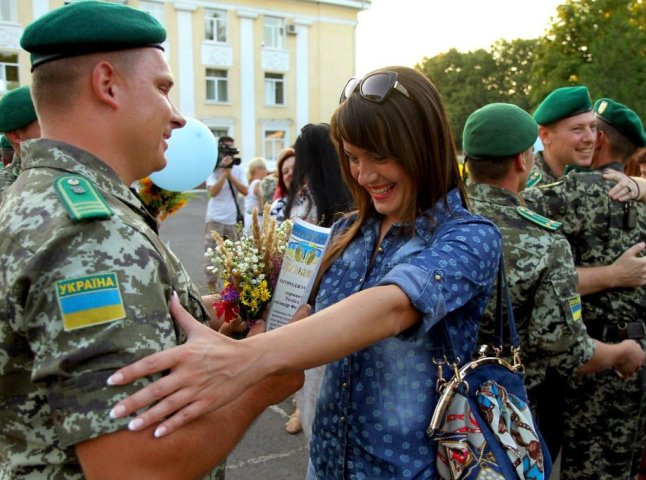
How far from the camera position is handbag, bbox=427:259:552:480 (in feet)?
5.46

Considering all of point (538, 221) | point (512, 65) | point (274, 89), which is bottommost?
point (512, 65)

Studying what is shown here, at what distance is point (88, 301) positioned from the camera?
4.01 ft

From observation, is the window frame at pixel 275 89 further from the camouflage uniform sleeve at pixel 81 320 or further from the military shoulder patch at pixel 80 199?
the camouflage uniform sleeve at pixel 81 320

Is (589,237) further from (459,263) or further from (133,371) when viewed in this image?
(133,371)

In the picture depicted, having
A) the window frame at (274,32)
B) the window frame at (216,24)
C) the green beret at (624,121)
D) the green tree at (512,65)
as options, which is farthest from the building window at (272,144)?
the green beret at (624,121)

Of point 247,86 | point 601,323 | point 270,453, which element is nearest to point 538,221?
point 601,323

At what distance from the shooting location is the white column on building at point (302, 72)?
3528 cm

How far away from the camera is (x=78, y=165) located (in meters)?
1.47

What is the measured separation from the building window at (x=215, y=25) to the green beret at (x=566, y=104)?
31.7m

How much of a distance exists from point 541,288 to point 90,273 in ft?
6.35

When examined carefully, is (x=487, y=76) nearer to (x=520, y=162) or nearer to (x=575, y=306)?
(x=520, y=162)

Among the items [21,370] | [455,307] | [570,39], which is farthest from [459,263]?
[570,39]

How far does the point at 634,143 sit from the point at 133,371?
336cm

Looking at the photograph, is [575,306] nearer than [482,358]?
No
